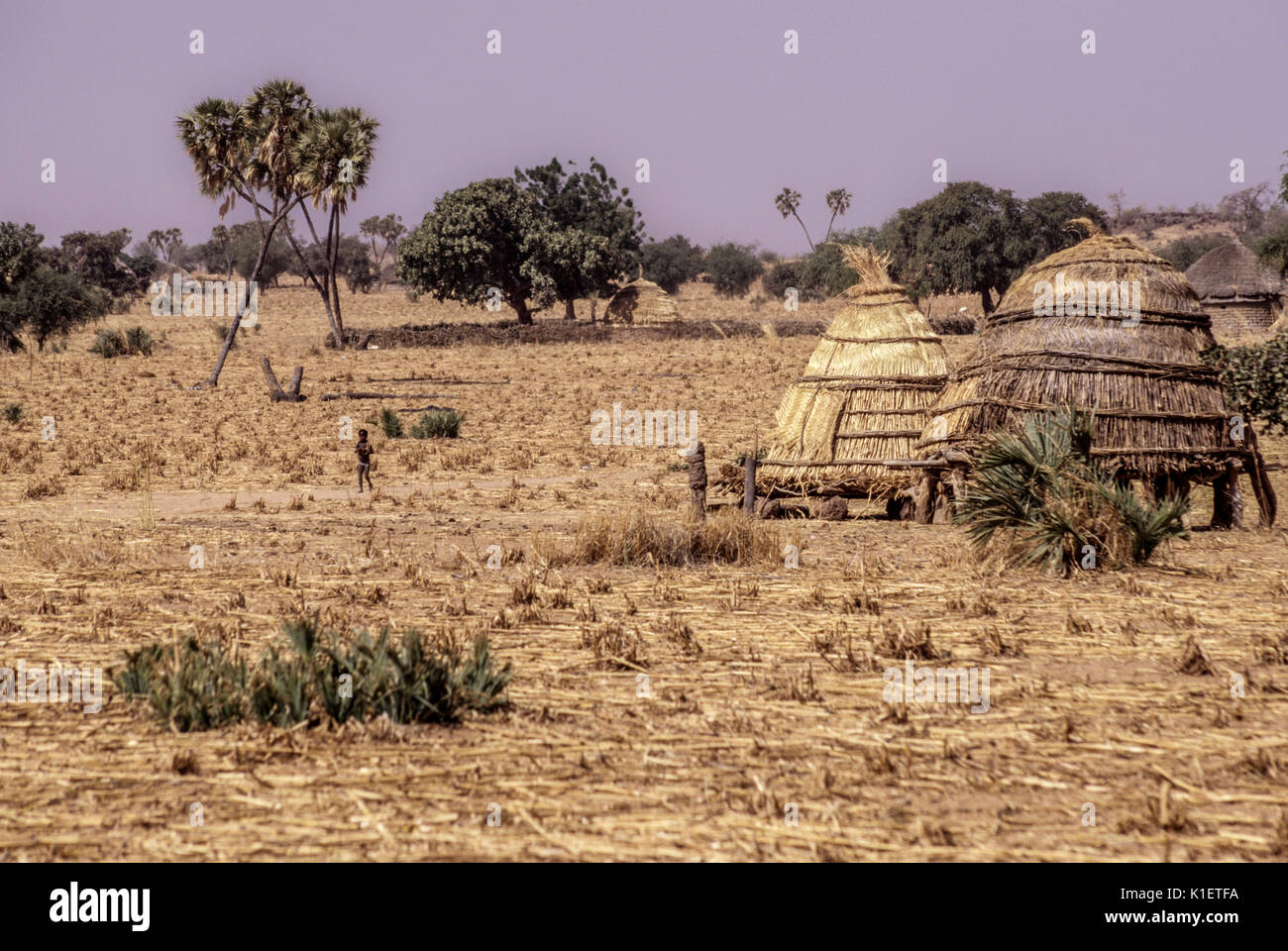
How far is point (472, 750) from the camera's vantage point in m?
6.46

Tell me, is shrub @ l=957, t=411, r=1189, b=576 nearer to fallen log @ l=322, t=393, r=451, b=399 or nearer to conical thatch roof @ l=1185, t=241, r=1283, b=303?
fallen log @ l=322, t=393, r=451, b=399

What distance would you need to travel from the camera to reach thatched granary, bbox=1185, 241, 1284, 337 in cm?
4288

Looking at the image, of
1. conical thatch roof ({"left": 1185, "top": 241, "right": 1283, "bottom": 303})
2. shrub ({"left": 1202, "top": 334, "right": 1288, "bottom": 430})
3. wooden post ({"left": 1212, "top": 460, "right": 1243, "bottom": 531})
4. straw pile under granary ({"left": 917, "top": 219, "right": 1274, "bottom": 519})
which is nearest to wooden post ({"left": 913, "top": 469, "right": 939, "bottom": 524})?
straw pile under granary ({"left": 917, "top": 219, "right": 1274, "bottom": 519})

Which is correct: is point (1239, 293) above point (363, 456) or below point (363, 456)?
above

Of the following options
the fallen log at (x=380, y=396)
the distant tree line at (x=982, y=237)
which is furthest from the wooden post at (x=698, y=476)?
the distant tree line at (x=982, y=237)

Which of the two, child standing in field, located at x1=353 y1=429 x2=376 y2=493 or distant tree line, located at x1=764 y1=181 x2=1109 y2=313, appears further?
distant tree line, located at x1=764 y1=181 x2=1109 y2=313

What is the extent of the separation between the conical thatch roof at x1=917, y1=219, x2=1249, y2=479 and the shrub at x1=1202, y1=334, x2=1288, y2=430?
48 cm

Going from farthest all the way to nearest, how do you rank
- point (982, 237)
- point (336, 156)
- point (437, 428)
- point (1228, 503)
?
point (982, 237), point (336, 156), point (437, 428), point (1228, 503)

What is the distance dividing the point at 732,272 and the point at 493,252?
1455 inches

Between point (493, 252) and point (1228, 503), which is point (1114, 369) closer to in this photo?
point (1228, 503)

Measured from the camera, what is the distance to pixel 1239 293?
141ft

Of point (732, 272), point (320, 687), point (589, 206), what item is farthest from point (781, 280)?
point (320, 687)

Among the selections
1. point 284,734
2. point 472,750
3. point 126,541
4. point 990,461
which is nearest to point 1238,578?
point 990,461

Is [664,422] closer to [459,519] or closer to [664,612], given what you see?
[459,519]
